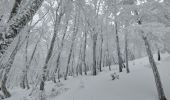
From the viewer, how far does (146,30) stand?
805 centimetres

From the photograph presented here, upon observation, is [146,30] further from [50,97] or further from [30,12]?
[50,97]

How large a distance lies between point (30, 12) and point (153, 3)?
7560mm

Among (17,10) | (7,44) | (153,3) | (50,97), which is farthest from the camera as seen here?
(50,97)

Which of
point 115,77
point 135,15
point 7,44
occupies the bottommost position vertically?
point 115,77

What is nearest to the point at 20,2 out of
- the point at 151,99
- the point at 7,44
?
the point at 7,44

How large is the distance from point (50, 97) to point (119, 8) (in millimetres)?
8079

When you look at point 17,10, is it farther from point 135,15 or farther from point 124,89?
point 124,89

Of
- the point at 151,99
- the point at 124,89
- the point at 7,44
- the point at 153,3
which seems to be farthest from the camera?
the point at 124,89

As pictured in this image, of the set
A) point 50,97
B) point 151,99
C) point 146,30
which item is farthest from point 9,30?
point 50,97

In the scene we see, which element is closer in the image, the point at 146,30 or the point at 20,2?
the point at 20,2

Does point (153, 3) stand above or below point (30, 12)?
above

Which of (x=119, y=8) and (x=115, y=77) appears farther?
(x=115, y=77)

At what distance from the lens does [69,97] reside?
11836mm

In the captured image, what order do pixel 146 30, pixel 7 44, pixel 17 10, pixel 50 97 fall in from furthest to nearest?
pixel 50 97, pixel 146 30, pixel 17 10, pixel 7 44
